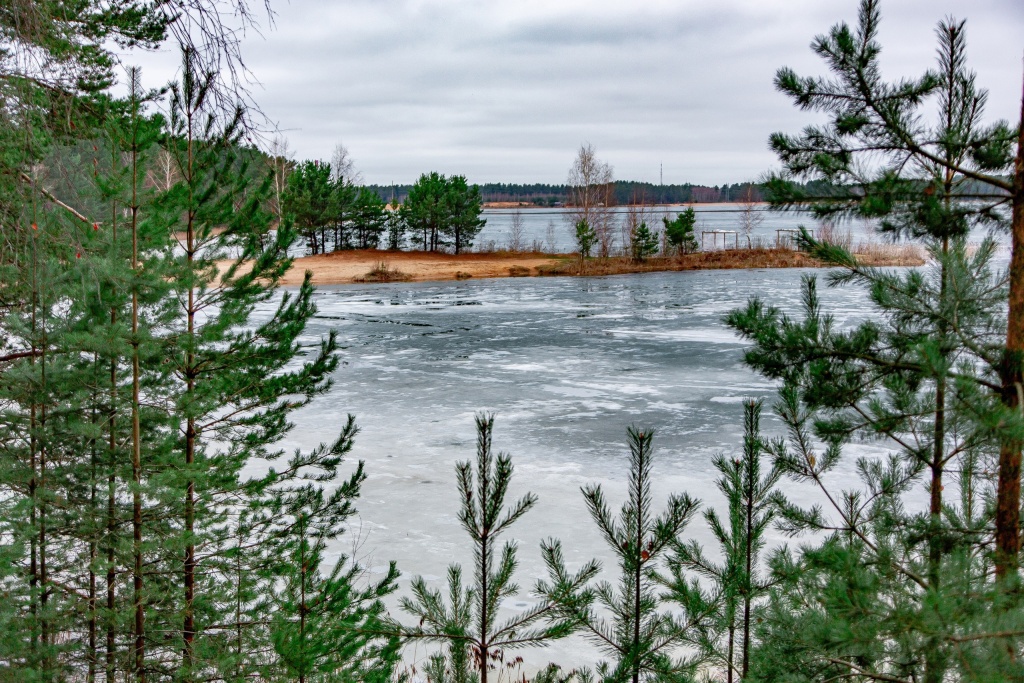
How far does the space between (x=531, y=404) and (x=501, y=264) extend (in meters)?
33.9

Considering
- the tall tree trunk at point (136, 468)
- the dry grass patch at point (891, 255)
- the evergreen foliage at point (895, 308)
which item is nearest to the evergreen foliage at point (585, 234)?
Answer: the dry grass patch at point (891, 255)

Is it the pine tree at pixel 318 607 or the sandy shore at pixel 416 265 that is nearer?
the pine tree at pixel 318 607

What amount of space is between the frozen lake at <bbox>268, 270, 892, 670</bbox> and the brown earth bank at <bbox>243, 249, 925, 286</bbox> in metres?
11.9

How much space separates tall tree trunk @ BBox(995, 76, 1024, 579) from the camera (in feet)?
9.59

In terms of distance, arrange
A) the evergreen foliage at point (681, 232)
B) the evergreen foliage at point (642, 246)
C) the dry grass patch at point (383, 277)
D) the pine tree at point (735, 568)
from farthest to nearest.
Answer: the evergreen foliage at point (681, 232) → the evergreen foliage at point (642, 246) → the dry grass patch at point (383, 277) → the pine tree at point (735, 568)

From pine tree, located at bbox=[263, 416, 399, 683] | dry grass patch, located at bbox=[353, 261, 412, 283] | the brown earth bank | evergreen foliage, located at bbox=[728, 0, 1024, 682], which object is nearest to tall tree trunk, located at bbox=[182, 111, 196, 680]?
pine tree, located at bbox=[263, 416, 399, 683]

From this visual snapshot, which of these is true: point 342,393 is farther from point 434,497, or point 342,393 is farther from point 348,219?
point 348,219

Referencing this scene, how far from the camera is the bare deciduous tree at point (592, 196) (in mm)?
48938

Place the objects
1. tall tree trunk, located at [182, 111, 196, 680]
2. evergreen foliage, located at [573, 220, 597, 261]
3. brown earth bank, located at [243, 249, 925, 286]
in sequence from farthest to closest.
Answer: evergreen foliage, located at [573, 220, 597, 261]
brown earth bank, located at [243, 249, 925, 286]
tall tree trunk, located at [182, 111, 196, 680]

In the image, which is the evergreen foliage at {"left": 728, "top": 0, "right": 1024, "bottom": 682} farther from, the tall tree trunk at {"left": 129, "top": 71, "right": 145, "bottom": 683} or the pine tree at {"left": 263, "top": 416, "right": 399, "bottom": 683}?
the tall tree trunk at {"left": 129, "top": 71, "right": 145, "bottom": 683}

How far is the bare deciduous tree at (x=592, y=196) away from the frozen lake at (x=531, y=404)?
16703 mm

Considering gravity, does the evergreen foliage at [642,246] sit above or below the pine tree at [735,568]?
above

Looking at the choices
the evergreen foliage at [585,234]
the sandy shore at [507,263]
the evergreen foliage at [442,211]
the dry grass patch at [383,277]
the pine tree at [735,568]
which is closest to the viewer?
the pine tree at [735,568]

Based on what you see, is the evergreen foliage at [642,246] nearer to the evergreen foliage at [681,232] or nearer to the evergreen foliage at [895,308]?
the evergreen foliage at [681,232]
